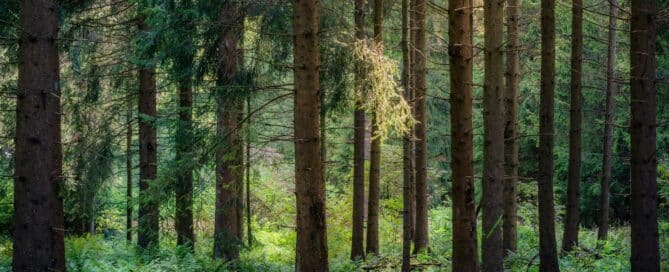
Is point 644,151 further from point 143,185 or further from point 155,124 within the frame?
point 143,185

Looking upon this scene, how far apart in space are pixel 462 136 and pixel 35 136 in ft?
16.9

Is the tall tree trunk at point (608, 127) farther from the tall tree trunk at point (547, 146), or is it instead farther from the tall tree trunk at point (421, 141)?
the tall tree trunk at point (547, 146)

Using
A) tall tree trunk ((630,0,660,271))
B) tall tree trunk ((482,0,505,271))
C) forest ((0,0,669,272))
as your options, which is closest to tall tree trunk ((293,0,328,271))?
forest ((0,0,669,272))

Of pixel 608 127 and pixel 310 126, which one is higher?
pixel 608 127

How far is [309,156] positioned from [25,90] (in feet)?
11.4

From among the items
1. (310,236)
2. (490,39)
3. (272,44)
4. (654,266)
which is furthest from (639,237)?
(272,44)

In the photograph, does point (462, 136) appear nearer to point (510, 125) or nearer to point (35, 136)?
point (510, 125)

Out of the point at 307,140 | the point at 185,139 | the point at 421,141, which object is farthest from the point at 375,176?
the point at 307,140

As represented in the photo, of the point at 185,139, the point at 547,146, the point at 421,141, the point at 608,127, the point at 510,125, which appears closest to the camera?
the point at 547,146

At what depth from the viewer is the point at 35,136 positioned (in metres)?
7.38

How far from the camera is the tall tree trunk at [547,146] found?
10250 mm

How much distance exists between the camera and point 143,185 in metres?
Answer: 15.2

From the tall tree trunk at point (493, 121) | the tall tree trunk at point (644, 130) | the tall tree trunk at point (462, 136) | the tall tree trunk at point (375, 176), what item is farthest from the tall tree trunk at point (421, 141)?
the tall tree trunk at point (462, 136)

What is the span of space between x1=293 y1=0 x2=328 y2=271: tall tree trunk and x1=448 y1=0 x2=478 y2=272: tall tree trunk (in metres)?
1.69
